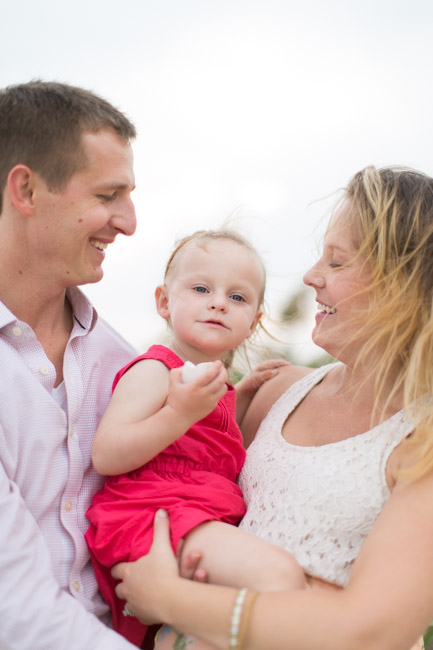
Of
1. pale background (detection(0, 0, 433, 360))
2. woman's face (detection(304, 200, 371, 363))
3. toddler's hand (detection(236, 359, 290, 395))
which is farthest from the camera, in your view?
pale background (detection(0, 0, 433, 360))

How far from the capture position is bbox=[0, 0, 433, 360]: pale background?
6496mm

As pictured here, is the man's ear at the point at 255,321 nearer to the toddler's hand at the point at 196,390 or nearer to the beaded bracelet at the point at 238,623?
the toddler's hand at the point at 196,390

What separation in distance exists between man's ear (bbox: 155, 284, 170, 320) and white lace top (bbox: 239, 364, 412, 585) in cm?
76

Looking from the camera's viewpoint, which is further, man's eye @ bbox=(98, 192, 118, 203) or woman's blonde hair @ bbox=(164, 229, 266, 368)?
woman's blonde hair @ bbox=(164, 229, 266, 368)

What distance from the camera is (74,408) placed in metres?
2.67

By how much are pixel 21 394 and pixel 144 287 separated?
1.13 metres

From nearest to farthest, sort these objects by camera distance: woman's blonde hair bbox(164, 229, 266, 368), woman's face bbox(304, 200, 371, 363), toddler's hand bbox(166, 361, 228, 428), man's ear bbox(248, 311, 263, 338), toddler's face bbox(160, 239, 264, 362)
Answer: toddler's hand bbox(166, 361, 228, 428)
woman's face bbox(304, 200, 371, 363)
toddler's face bbox(160, 239, 264, 362)
woman's blonde hair bbox(164, 229, 266, 368)
man's ear bbox(248, 311, 263, 338)

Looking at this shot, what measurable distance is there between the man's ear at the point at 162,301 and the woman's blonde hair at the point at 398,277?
2.84 feet

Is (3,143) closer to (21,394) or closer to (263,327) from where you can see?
(21,394)

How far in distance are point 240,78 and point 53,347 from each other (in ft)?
23.3

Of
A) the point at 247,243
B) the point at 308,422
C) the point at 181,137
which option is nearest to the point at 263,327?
the point at 247,243

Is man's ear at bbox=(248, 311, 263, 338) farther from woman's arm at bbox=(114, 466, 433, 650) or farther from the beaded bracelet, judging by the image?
the beaded bracelet

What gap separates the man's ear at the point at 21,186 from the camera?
280cm

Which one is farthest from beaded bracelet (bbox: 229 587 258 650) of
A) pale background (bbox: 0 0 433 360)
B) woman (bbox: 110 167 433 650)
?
pale background (bbox: 0 0 433 360)
